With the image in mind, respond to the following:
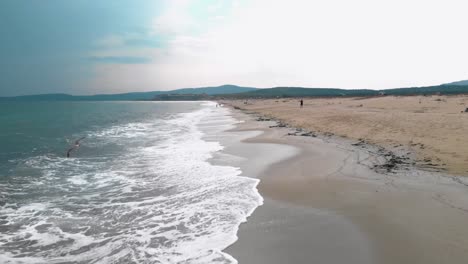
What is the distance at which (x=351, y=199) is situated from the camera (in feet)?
30.6

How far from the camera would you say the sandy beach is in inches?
243

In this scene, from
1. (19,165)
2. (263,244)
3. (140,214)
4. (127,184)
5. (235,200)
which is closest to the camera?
(263,244)

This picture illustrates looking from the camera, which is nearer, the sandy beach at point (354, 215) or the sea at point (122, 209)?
the sandy beach at point (354, 215)

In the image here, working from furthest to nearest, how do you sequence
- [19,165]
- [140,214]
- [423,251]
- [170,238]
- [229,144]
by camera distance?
[229,144] → [19,165] → [140,214] → [170,238] → [423,251]

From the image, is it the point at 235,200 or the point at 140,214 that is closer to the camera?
the point at 140,214

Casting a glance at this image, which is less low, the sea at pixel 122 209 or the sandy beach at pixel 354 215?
the sandy beach at pixel 354 215

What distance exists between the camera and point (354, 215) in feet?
26.6

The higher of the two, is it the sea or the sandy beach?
the sandy beach

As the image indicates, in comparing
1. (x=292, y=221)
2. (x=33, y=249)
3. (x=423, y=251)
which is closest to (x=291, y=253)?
(x=292, y=221)

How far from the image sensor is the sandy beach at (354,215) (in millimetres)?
6168

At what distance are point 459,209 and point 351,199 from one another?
8.53 ft

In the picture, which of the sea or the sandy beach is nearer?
the sandy beach

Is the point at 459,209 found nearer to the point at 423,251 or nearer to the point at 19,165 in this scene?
the point at 423,251

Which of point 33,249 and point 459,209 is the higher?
point 459,209
